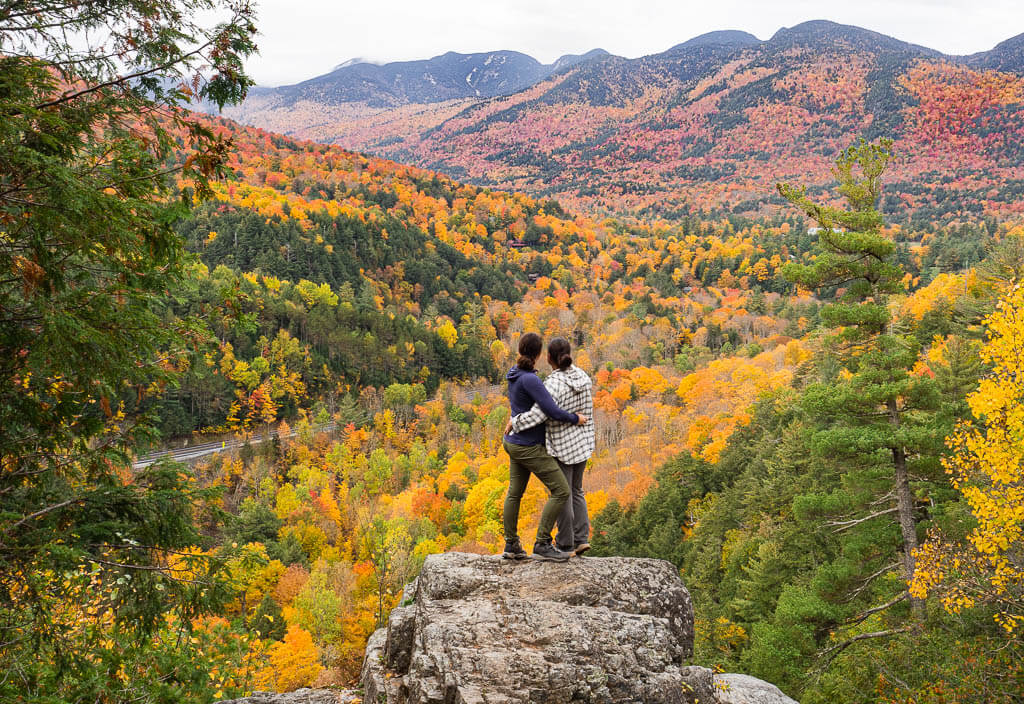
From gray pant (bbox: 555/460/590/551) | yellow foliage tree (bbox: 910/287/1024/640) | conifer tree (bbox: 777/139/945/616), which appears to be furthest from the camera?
conifer tree (bbox: 777/139/945/616)

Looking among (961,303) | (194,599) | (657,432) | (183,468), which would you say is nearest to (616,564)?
(194,599)

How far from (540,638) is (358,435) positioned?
6231 cm

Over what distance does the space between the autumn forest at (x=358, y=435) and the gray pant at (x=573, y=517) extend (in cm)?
340

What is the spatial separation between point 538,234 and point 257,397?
8817 centimetres

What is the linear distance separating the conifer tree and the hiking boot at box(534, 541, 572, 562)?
7600 mm

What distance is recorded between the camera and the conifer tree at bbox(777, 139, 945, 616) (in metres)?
10.7

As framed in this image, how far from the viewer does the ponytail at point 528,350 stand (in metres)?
5.52

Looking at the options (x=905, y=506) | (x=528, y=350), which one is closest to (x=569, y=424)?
(x=528, y=350)

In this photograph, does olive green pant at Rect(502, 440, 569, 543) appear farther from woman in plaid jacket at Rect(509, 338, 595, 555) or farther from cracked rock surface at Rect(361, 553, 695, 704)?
cracked rock surface at Rect(361, 553, 695, 704)

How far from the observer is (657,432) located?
54812 mm

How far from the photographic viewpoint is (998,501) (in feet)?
26.7

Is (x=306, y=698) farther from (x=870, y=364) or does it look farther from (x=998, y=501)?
(x=870, y=364)

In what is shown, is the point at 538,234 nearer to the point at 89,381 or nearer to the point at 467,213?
the point at 467,213

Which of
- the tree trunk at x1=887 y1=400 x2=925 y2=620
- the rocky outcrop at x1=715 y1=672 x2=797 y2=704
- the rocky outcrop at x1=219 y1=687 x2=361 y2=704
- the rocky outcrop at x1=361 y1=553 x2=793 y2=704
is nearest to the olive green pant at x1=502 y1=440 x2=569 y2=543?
the rocky outcrop at x1=361 y1=553 x2=793 y2=704
